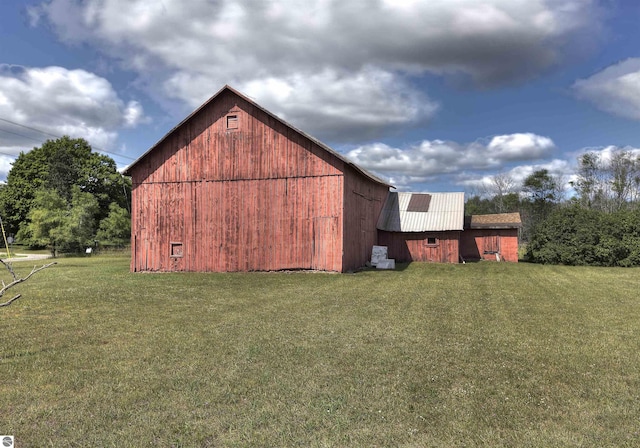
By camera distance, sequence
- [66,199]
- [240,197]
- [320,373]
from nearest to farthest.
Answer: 1. [320,373]
2. [240,197]
3. [66,199]

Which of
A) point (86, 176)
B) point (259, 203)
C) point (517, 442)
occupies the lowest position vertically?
point (517, 442)

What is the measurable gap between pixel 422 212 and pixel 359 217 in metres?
8.10

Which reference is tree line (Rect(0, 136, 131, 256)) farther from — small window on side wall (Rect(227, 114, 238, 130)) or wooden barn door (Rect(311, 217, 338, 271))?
wooden barn door (Rect(311, 217, 338, 271))

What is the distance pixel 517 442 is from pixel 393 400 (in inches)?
57.2

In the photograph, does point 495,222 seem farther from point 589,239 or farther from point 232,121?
point 232,121

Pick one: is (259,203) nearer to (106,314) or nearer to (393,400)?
(106,314)

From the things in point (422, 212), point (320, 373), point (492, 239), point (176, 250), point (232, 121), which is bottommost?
point (320, 373)

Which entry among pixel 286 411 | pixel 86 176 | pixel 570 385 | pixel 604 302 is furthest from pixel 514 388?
pixel 86 176

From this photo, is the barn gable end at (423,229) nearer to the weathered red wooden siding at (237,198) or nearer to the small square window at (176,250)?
the weathered red wooden siding at (237,198)

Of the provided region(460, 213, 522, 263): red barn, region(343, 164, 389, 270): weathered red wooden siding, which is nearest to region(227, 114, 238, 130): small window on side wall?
region(343, 164, 389, 270): weathered red wooden siding

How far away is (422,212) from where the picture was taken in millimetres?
30156

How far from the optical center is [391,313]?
10.7m

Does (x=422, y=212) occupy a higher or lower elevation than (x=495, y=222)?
higher

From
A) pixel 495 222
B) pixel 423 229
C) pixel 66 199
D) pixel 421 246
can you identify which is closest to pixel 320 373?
pixel 423 229
